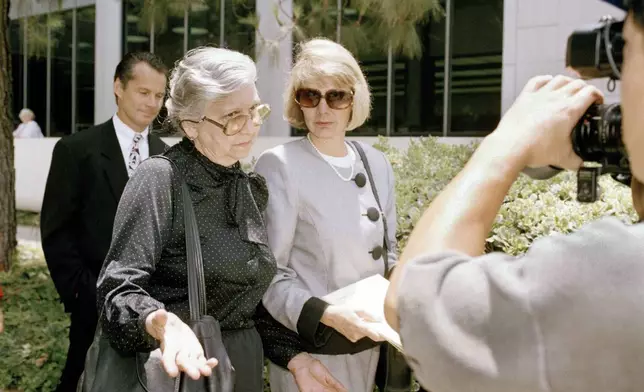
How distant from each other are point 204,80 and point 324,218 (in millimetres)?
627

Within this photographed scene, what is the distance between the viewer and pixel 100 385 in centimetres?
211

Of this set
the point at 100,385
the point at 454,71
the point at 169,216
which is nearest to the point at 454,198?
the point at 169,216

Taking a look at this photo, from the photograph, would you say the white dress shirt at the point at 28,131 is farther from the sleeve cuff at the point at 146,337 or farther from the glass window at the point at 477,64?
the sleeve cuff at the point at 146,337

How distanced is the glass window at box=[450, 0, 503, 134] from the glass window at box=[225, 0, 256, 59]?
2.89 metres

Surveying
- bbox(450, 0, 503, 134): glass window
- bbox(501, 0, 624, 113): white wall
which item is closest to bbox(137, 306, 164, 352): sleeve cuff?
bbox(501, 0, 624, 113): white wall

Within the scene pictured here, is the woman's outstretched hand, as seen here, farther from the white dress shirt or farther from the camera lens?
the white dress shirt

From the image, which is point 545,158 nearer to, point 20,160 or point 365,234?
point 365,234

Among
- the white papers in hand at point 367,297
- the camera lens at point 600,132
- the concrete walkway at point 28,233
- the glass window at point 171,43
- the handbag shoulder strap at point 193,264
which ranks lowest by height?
the concrete walkway at point 28,233

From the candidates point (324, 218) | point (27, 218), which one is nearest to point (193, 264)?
point (324, 218)

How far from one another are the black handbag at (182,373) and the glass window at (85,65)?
46.6 feet

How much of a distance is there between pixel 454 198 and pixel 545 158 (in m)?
0.17

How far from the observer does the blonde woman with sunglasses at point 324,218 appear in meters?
2.51

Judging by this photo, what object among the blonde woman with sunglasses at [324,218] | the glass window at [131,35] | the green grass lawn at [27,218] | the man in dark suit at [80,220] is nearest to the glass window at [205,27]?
the glass window at [131,35]

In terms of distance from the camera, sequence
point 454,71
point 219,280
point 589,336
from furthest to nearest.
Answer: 1. point 454,71
2. point 219,280
3. point 589,336
